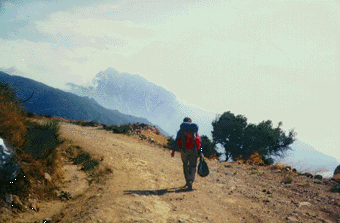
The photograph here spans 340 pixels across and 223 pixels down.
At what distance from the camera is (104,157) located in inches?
322

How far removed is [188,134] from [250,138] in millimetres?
30164

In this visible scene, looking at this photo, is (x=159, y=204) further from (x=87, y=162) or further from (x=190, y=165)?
(x=87, y=162)

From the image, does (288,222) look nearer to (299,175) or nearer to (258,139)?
(299,175)

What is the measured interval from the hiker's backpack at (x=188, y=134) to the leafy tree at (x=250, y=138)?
28744 mm

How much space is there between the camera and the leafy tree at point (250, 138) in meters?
32.0

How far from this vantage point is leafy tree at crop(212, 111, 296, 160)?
3198cm

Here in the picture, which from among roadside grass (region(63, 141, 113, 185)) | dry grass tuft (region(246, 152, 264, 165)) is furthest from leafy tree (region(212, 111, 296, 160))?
A: roadside grass (region(63, 141, 113, 185))

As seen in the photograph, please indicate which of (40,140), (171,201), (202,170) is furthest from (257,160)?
(40,140)

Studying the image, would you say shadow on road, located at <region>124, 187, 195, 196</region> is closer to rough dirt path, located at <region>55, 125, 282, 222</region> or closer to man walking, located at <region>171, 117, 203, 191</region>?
rough dirt path, located at <region>55, 125, 282, 222</region>

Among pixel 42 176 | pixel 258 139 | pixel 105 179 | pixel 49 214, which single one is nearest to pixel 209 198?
pixel 105 179

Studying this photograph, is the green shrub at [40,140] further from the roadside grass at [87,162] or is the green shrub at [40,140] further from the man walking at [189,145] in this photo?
the man walking at [189,145]

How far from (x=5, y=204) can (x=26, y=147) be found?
5.83 ft

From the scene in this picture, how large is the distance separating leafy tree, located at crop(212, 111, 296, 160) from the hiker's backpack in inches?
1132

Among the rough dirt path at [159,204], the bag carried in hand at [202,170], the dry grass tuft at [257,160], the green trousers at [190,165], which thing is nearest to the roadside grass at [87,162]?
the rough dirt path at [159,204]
